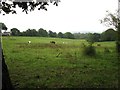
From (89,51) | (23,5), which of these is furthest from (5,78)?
(89,51)

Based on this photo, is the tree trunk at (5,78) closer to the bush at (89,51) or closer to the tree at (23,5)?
the tree at (23,5)

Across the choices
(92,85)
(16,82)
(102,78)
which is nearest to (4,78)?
(16,82)

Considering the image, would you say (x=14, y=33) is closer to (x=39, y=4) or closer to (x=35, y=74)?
(x=35, y=74)

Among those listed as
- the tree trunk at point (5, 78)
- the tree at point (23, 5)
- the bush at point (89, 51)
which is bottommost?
the bush at point (89, 51)

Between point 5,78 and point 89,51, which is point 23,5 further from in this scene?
point 89,51

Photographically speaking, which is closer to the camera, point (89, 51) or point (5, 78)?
point (5, 78)

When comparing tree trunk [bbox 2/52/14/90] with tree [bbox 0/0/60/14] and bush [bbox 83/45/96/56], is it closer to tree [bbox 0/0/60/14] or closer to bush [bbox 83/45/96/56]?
tree [bbox 0/0/60/14]

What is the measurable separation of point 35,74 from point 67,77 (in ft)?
8.19

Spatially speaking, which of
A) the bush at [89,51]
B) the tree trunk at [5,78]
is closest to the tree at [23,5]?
the tree trunk at [5,78]

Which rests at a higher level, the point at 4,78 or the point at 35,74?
the point at 4,78

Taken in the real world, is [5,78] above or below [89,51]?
above

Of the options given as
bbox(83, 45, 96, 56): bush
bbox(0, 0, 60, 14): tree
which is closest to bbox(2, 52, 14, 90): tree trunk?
bbox(0, 0, 60, 14): tree

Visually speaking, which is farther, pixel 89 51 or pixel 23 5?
pixel 89 51

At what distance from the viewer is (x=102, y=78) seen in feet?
54.6
